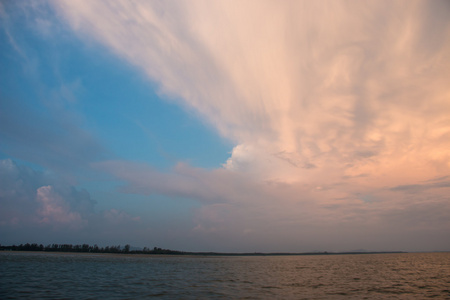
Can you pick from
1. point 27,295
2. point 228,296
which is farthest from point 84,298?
point 228,296

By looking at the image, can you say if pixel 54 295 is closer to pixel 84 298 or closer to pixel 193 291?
pixel 84 298

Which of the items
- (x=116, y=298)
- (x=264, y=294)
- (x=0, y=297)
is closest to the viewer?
(x=0, y=297)

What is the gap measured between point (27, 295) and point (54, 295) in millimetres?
2636

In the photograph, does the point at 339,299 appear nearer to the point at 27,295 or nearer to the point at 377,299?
the point at 377,299

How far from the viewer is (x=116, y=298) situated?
29.8 m

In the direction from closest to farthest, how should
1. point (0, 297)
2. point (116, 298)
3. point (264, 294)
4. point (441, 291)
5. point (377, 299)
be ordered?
point (0, 297), point (116, 298), point (377, 299), point (264, 294), point (441, 291)

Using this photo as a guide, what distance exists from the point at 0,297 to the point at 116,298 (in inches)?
467

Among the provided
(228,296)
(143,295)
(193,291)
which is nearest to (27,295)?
(143,295)

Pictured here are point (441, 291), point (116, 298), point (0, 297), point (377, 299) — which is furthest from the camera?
point (441, 291)

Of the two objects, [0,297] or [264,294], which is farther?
[264,294]

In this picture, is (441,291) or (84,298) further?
(441,291)

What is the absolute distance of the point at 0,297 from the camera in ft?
91.2

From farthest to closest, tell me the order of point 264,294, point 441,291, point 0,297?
point 441,291
point 264,294
point 0,297

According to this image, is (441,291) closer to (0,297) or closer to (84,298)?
(84,298)
